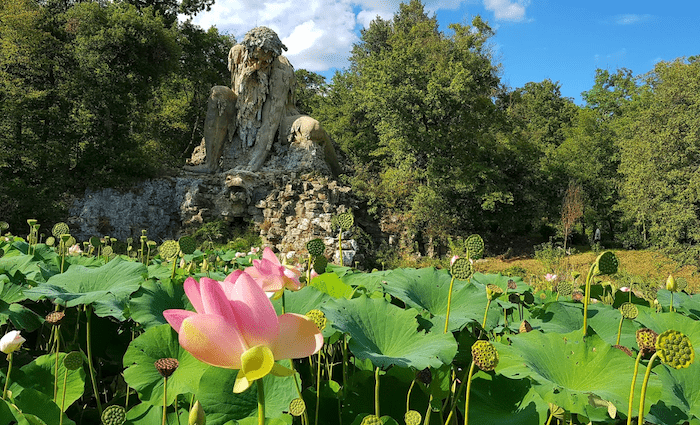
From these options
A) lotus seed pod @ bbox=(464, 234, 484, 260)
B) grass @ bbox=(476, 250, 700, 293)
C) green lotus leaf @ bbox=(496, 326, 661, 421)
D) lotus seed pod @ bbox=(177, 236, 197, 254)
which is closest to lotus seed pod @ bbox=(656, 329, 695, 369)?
green lotus leaf @ bbox=(496, 326, 661, 421)

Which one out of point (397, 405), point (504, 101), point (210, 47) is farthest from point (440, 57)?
point (397, 405)

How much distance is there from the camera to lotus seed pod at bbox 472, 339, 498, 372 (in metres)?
0.68

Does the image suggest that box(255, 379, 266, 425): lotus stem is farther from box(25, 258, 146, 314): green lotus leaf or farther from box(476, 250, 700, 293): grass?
box(476, 250, 700, 293): grass

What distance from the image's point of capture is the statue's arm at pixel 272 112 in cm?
1115

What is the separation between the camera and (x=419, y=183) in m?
13.5

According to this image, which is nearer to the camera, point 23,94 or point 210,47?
point 23,94

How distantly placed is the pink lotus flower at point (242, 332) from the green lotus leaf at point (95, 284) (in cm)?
72

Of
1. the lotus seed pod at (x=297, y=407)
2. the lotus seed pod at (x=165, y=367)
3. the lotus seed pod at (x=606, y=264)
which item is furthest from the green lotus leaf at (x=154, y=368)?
the lotus seed pod at (x=606, y=264)

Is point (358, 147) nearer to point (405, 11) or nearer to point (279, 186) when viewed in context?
point (279, 186)

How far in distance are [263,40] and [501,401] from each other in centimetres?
1084

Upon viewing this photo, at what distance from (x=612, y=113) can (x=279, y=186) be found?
26160mm

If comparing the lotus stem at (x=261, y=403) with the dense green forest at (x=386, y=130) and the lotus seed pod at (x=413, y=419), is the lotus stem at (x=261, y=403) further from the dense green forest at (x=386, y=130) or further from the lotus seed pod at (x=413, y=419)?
the dense green forest at (x=386, y=130)

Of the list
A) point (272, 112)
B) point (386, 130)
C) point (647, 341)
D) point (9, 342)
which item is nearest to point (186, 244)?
point (9, 342)

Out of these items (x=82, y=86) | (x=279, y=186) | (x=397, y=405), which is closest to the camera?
(x=397, y=405)
